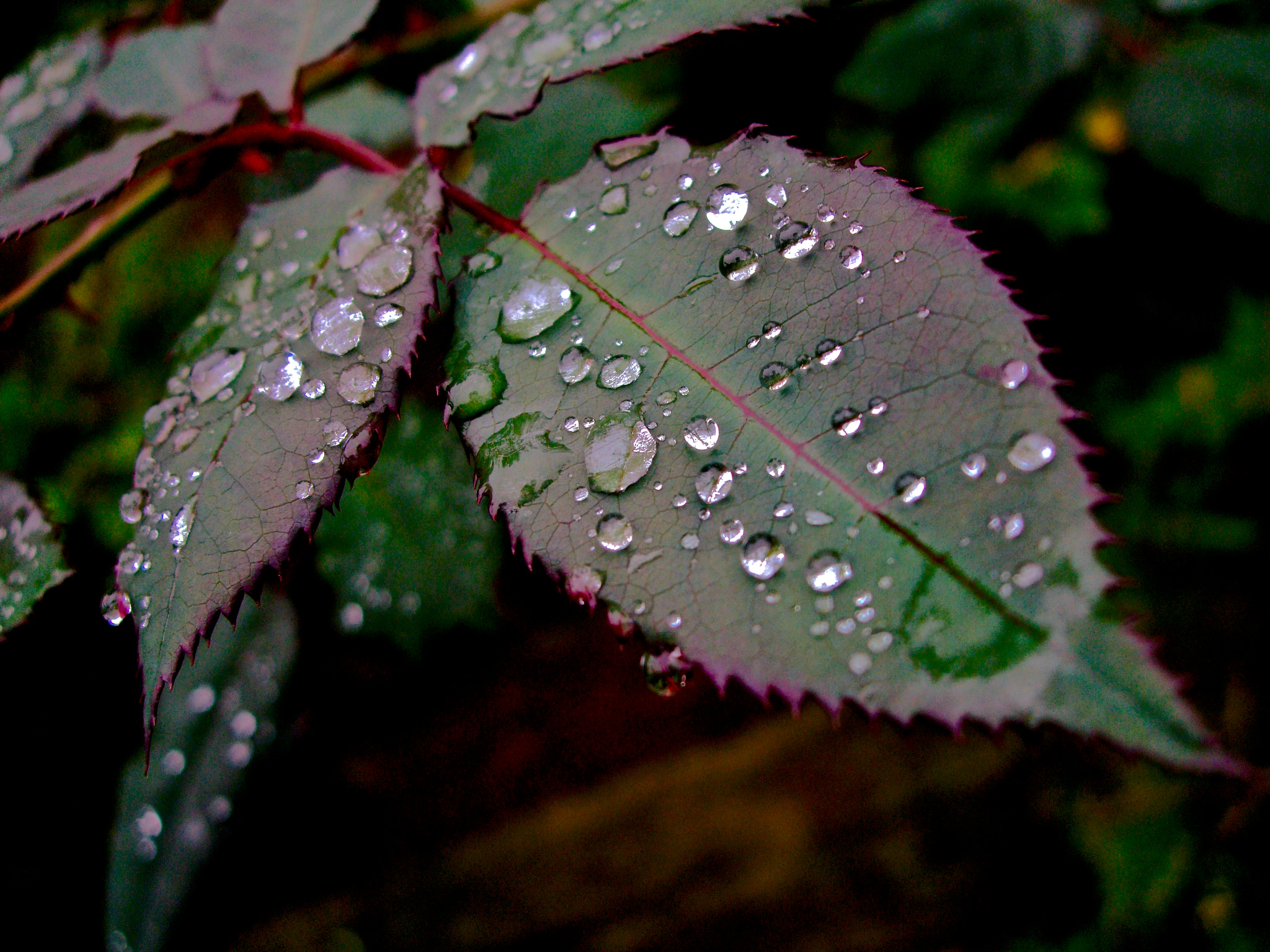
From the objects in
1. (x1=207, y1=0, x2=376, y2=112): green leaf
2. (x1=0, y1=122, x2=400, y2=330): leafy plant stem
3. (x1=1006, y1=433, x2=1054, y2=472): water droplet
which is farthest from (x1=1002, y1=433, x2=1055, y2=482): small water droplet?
(x1=207, y1=0, x2=376, y2=112): green leaf

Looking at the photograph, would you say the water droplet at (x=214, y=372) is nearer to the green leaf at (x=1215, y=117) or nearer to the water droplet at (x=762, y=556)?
the water droplet at (x=762, y=556)

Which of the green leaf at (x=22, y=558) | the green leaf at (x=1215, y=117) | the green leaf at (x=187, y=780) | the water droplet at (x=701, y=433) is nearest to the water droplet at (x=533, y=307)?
the water droplet at (x=701, y=433)

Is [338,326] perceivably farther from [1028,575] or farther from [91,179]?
[1028,575]

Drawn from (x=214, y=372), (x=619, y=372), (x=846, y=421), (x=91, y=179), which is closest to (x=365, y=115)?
(x=91, y=179)

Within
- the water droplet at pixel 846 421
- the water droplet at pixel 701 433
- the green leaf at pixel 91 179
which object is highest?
the green leaf at pixel 91 179

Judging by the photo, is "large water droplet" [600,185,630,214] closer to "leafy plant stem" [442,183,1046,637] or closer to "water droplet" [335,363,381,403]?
"leafy plant stem" [442,183,1046,637]

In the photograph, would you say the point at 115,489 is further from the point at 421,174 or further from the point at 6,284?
the point at 421,174

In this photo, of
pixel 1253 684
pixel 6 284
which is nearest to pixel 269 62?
pixel 6 284
